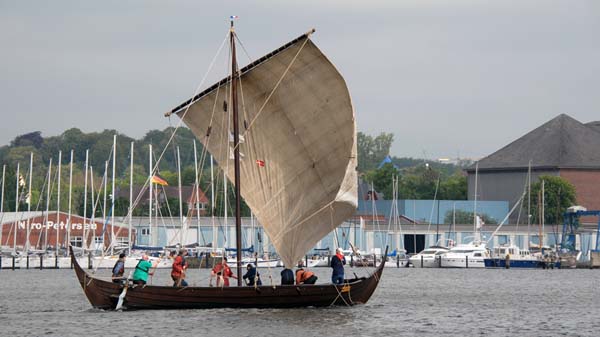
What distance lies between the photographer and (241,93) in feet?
170

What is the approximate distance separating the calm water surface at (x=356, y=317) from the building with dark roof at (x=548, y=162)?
10167 centimetres

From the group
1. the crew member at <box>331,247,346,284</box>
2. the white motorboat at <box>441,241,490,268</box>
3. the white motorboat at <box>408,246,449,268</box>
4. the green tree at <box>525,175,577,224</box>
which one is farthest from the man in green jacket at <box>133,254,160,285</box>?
the green tree at <box>525,175,577,224</box>

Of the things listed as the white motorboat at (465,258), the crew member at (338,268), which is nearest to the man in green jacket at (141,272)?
the crew member at (338,268)

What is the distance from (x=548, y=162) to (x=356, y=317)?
13425 cm

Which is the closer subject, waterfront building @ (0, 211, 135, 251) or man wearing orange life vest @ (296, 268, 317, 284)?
man wearing orange life vest @ (296, 268, 317, 284)

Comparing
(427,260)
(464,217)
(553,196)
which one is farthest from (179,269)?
(464,217)

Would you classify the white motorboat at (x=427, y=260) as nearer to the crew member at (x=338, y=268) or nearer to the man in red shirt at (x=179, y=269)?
the crew member at (x=338, y=268)

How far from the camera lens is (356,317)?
4966 cm

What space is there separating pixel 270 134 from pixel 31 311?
14337mm

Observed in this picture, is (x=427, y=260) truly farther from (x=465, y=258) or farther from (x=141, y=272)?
(x=141, y=272)

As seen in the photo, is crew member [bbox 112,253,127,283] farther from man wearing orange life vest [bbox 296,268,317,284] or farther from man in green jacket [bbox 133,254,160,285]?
man wearing orange life vest [bbox 296,268,317,284]

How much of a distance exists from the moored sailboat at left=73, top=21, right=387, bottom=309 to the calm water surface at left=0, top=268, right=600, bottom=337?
157 cm

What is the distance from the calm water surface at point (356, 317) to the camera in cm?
4609

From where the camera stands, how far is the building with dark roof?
176 metres
